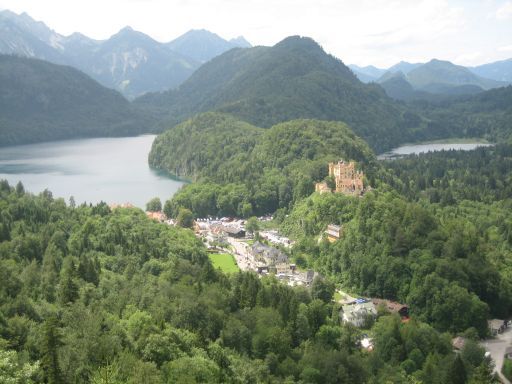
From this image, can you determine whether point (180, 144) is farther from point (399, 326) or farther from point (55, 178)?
point (399, 326)

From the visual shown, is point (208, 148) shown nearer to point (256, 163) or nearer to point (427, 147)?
point (256, 163)

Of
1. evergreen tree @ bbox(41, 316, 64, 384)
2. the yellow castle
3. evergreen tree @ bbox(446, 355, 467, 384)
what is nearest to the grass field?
the yellow castle

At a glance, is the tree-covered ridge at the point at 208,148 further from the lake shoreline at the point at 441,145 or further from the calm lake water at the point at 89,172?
the lake shoreline at the point at 441,145

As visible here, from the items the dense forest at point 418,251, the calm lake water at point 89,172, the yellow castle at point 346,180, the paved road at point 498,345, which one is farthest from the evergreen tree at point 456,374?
the calm lake water at point 89,172

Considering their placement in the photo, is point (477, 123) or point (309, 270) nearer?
point (309, 270)

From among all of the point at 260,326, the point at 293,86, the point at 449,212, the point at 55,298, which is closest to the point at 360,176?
the point at 449,212

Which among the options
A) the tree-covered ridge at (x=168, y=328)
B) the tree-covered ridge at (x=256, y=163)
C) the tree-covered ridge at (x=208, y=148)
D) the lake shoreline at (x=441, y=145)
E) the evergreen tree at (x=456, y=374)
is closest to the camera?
the tree-covered ridge at (x=168, y=328)

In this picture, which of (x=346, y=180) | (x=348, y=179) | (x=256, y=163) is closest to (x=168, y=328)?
(x=346, y=180)

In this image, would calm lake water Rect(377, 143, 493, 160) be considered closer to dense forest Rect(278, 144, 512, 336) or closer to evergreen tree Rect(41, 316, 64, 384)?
dense forest Rect(278, 144, 512, 336)
